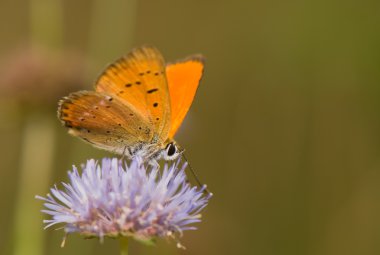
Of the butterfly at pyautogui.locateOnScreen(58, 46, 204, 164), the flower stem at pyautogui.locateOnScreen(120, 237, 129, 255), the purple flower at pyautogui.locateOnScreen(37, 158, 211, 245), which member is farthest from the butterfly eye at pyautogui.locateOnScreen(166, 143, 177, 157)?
the flower stem at pyautogui.locateOnScreen(120, 237, 129, 255)

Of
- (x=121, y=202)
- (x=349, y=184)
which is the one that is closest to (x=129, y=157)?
(x=121, y=202)

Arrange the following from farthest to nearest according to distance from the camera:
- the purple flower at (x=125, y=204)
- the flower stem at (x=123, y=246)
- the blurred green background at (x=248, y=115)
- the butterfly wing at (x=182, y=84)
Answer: the blurred green background at (x=248, y=115) → the butterfly wing at (x=182, y=84) → the purple flower at (x=125, y=204) → the flower stem at (x=123, y=246)

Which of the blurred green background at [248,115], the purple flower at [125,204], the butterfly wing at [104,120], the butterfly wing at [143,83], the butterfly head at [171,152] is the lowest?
the purple flower at [125,204]

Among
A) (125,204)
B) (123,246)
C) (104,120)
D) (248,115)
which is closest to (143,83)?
(104,120)

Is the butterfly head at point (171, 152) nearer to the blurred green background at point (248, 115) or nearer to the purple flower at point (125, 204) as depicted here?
the purple flower at point (125, 204)

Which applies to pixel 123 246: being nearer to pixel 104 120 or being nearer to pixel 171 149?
pixel 171 149

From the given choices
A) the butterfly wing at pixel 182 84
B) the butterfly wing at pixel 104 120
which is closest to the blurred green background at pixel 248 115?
the butterfly wing at pixel 104 120
